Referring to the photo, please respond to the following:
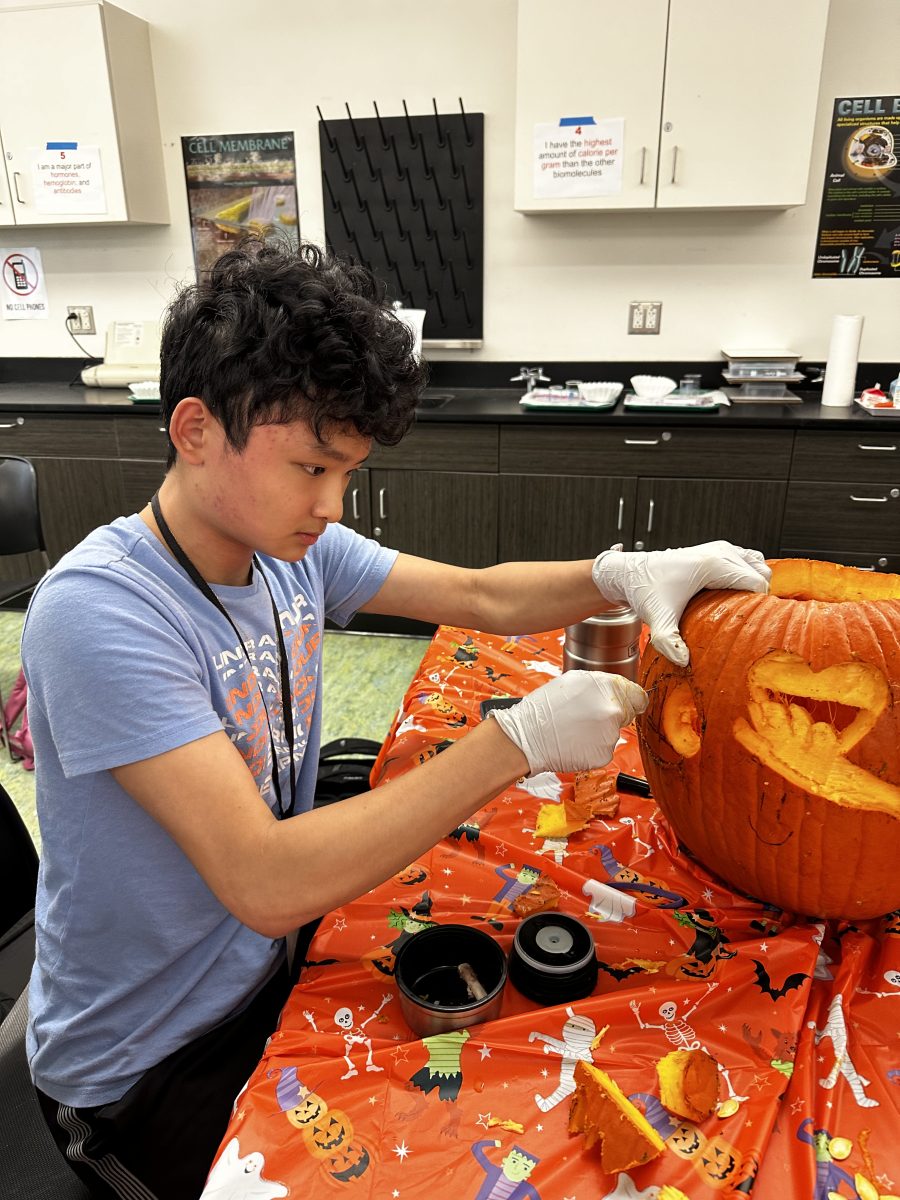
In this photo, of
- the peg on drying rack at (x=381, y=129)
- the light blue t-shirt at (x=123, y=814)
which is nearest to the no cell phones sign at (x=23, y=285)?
the peg on drying rack at (x=381, y=129)

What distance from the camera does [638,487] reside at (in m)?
2.79

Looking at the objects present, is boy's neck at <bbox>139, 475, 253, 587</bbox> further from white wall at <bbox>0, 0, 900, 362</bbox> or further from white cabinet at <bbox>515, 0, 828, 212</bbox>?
white wall at <bbox>0, 0, 900, 362</bbox>

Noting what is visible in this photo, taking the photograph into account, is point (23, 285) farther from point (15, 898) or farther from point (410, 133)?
point (15, 898)

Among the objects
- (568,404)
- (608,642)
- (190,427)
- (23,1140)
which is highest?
(190,427)

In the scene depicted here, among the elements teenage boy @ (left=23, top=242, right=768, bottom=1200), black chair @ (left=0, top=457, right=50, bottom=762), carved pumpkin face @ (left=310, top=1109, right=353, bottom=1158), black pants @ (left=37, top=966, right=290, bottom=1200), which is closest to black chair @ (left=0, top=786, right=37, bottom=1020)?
teenage boy @ (left=23, top=242, right=768, bottom=1200)

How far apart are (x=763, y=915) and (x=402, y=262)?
9.39 ft

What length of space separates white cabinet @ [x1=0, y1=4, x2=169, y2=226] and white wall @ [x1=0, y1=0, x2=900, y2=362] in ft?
0.51

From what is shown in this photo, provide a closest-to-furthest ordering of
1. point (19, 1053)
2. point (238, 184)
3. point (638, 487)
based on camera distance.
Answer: point (19, 1053)
point (638, 487)
point (238, 184)

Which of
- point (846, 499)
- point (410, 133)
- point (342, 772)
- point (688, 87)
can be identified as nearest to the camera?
point (342, 772)

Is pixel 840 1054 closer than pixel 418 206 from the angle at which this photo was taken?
Yes

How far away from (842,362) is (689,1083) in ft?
9.07

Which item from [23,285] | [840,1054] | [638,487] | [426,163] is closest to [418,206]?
[426,163]

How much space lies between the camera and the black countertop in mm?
2613

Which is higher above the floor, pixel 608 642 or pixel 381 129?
pixel 381 129
